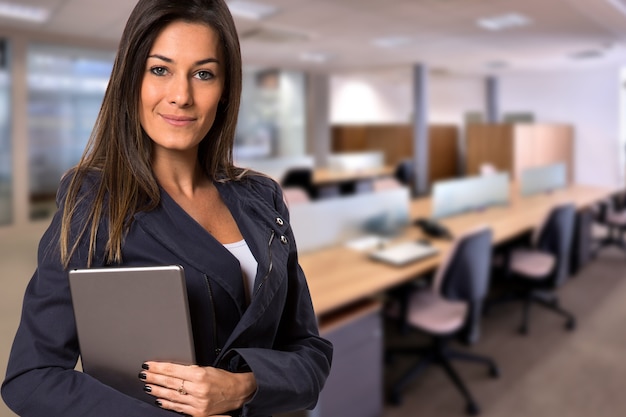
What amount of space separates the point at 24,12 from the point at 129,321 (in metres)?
4.94

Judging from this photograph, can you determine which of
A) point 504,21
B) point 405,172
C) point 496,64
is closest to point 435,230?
point 504,21

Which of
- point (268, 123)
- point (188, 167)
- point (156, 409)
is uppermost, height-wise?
point (268, 123)

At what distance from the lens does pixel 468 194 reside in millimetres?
4234

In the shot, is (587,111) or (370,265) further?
(587,111)

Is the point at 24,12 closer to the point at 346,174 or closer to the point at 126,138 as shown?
the point at 346,174

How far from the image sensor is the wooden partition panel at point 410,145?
9195mm

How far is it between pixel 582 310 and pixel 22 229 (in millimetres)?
4204

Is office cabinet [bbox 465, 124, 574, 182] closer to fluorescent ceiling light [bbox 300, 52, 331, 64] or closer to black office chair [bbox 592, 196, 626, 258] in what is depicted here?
black office chair [bbox 592, 196, 626, 258]

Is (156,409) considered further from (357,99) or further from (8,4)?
(357,99)

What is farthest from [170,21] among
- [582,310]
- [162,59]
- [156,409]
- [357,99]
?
[357,99]

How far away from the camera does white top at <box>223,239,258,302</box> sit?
2.39ft

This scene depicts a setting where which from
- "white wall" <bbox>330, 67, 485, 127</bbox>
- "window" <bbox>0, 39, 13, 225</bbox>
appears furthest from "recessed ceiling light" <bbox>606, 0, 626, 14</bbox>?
"white wall" <bbox>330, 67, 485, 127</bbox>

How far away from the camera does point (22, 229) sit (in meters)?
0.78

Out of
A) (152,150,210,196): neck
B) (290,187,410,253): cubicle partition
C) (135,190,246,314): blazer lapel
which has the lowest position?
(290,187,410,253): cubicle partition
